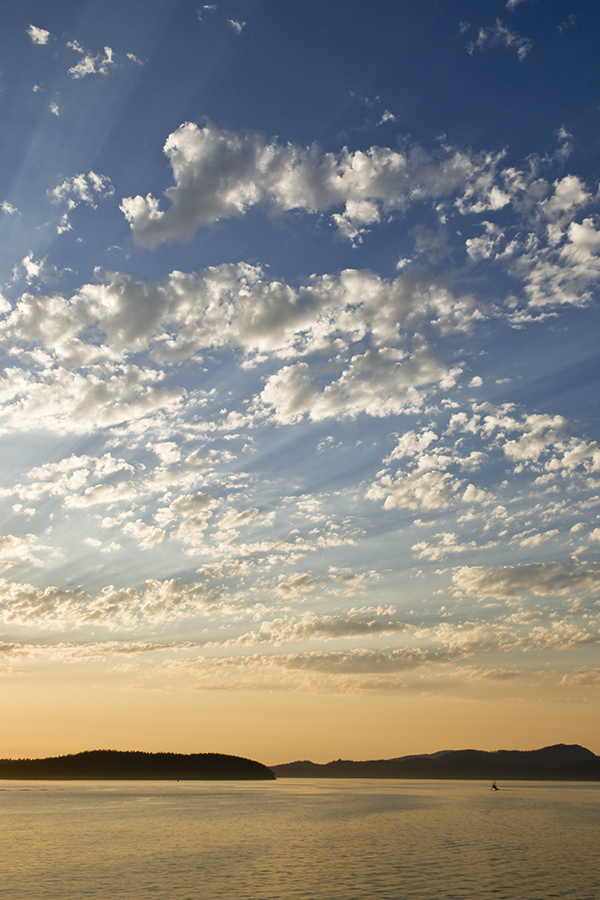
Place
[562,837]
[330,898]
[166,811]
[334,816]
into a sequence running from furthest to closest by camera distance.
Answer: [166,811] → [334,816] → [562,837] → [330,898]

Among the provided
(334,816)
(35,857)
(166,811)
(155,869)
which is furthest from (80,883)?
(166,811)

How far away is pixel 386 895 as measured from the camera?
159 ft

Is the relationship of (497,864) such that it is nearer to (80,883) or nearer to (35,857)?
(80,883)

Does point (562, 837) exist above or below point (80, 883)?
below

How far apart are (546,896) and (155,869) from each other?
33483mm

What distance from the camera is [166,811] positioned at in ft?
462

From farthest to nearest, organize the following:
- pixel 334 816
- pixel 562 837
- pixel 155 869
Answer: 1. pixel 334 816
2. pixel 562 837
3. pixel 155 869

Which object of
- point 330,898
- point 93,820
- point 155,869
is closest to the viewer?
point 330,898

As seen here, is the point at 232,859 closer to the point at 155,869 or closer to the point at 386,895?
the point at 155,869

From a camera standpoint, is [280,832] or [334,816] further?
[334,816]

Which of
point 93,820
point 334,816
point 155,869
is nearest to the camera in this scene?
point 155,869

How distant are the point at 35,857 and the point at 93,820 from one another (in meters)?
54.2

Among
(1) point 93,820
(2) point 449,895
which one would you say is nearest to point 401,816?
(1) point 93,820

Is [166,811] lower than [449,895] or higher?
lower
